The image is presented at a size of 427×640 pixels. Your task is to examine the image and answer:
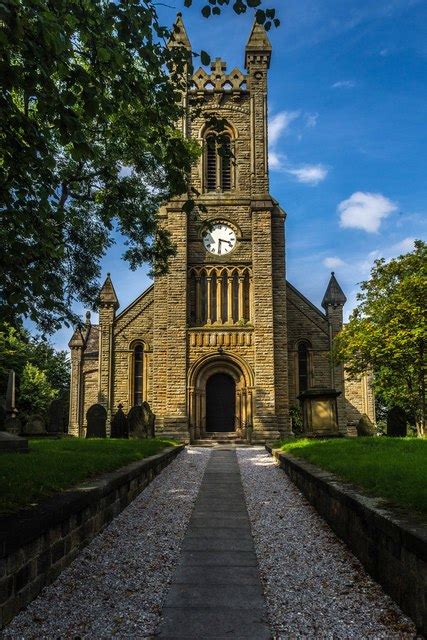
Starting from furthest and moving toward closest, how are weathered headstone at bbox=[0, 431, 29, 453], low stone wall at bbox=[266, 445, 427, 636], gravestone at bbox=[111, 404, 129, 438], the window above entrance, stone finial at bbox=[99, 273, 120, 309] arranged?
stone finial at bbox=[99, 273, 120, 309] → the window above entrance → gravestone at bbox=[111, 404, 129, 438] → weathered headstone at bbox=[0, 431, 29, 453] → low stone wall at bbox=[266, 445, 427, 636]

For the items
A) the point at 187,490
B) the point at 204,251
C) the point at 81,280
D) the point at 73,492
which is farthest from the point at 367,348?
the point at 73,492

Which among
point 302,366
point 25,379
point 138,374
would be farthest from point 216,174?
point 25,379

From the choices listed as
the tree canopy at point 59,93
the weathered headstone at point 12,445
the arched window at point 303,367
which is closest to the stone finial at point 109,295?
the arched window at point 303,367

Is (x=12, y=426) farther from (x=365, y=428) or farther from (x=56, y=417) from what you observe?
(x=365, y=428)

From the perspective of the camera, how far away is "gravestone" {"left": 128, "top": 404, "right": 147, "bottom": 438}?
1908cm

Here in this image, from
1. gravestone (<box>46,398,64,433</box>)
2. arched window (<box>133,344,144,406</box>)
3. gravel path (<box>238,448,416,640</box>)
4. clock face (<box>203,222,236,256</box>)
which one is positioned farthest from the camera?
arched window (<box>133,344,144,406</box>)

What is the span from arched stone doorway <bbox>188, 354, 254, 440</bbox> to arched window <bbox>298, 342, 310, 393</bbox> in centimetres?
335

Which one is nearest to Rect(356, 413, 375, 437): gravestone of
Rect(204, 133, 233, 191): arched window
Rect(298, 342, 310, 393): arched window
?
Rect(298, 342, 310, 393): arched window

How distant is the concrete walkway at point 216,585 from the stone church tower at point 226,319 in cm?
1638

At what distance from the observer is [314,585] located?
443cm

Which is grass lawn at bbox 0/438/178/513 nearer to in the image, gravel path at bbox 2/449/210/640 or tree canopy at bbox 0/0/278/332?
gravel path at bbox 2/449/210/640

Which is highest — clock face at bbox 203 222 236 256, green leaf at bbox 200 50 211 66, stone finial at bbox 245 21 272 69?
stone finial at bbox 245 21 272 69

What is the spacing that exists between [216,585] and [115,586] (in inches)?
32.9

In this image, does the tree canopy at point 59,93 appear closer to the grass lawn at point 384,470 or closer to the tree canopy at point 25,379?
the grass lawn at point 384,470
